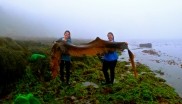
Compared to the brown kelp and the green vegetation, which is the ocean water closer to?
the green vegetation

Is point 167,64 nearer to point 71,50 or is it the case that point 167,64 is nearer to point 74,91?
point 74,91

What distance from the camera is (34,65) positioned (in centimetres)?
1248

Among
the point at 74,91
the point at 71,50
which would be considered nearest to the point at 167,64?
the point at 74,91

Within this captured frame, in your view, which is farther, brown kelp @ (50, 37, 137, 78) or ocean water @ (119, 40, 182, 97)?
ocean water @ (119, 40, 182, 97)

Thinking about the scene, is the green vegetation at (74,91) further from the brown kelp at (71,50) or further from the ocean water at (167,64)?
the ocean water at (167,64)

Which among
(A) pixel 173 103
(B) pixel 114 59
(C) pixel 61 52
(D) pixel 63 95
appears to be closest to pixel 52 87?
(D) pixel 63 95

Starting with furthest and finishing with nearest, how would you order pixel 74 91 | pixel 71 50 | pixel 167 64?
1. pixel 167 64
2. pixel 74 91
3. pixel 71 50

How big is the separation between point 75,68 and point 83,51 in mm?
6027

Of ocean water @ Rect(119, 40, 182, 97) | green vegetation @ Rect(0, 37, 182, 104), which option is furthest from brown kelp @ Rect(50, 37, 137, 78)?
ocean water @ Rect(119, 40, 182, 97)

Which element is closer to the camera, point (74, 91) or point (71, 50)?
point (71, 50)

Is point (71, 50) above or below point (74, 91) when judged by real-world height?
above

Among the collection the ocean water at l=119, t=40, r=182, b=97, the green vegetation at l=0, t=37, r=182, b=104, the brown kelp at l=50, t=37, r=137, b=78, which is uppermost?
the brown kelp at l=50, t=37, r=137, b=78

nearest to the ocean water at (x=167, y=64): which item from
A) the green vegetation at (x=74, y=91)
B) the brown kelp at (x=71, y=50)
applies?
the green vegetation at (x=74, y=91)

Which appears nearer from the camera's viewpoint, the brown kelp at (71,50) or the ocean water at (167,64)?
the brown kelp at (71,50)
